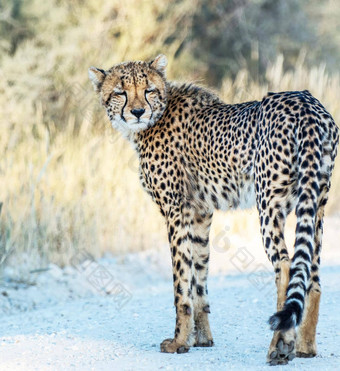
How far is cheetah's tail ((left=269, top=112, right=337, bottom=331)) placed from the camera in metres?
3.25

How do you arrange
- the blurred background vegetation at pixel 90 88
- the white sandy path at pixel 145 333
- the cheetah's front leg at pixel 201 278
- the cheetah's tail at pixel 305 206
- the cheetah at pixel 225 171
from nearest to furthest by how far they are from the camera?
1. the cheetah's tail at pixel 305 206
2. the cheetah at pixel 225 171
3. the white sandy path at pixel 145 333
4. the cheetah's front leg at pixel 201 278
5. the blurred background vegetation at pixel 90 88

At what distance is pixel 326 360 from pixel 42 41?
8.40 meters

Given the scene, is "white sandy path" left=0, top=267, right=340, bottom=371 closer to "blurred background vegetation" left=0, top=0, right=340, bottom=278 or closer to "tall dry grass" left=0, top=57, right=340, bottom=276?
"tall dry grass" left=0, top=57, right=340, bottom=276

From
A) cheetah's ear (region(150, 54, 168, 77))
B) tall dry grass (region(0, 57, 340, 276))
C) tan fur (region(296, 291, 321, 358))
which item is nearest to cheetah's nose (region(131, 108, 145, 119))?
cheetah's ear (region(150, 54, 168, 77))

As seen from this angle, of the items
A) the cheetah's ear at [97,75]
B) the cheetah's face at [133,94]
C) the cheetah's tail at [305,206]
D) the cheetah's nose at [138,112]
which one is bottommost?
the cheetah's tail at [305,206]

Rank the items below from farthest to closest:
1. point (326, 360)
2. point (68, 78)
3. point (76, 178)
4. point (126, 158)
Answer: point (68, 78) < point (126, 158) < point (76, 178) < point (326, 360)

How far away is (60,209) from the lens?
668 cm

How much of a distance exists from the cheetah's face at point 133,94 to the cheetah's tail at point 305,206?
110 centimetres

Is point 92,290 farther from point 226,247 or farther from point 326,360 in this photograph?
point 326,360

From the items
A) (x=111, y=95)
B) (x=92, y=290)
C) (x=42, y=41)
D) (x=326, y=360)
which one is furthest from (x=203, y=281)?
(x=42, y=41)

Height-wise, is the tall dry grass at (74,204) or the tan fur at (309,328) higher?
the tall dry grass at (74,204)

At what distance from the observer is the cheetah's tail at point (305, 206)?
3248mm

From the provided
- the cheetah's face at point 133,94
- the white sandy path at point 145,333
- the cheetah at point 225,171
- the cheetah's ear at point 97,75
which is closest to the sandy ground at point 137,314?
the white sandy path at point 145,333

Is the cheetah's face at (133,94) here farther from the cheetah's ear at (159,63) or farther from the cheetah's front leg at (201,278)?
the cheetah's front leg at (201,278)
